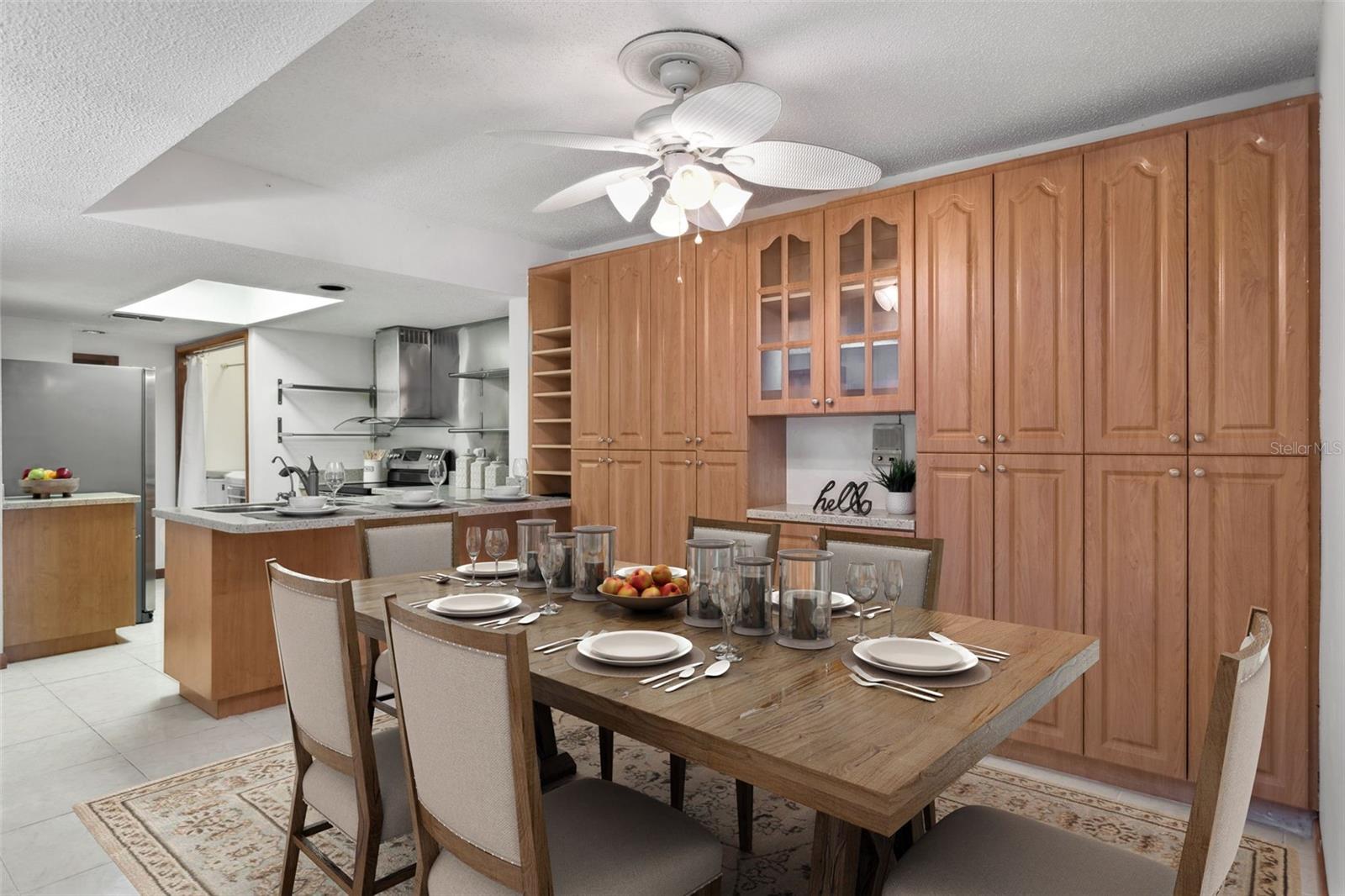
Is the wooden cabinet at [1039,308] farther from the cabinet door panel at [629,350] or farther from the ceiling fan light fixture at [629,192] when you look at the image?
the cabinet door panel at [629,350]

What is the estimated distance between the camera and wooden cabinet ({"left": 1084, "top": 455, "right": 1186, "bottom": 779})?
2523mm

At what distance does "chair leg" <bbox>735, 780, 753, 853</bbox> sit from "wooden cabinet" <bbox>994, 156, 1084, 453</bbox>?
1.61 metres

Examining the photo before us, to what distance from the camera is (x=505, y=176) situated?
3.45 metres

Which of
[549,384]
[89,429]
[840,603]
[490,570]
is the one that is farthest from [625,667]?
[89,429]

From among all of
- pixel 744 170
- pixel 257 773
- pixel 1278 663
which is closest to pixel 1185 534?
pixel 1278 663

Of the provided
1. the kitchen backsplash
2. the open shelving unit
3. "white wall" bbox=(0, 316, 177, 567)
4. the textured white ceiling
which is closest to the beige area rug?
the kitchen backsplash

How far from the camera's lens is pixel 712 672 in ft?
4.76

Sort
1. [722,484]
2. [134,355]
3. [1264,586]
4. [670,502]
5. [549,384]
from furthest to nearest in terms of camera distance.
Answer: [134,355], [549,384], [670,502], [722,484], [1264,586]

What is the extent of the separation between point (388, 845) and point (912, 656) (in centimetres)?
169

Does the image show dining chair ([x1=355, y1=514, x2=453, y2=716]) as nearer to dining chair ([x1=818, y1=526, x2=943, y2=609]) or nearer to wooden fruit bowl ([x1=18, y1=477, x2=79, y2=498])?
dining chair ([x1=818, y1=526, x2=943, y2=609])

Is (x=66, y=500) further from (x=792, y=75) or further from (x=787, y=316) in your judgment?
(x=792, y=75)

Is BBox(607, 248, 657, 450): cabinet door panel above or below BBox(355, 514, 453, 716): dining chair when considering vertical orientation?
above

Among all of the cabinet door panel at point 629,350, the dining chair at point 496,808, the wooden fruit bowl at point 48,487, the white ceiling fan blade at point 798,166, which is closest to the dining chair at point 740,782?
the dining chair at point 496,808


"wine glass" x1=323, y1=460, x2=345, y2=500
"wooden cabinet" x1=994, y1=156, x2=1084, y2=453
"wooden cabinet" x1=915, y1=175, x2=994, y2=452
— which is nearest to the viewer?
"wooden cabinet" x1=994, y1=156, x2=1084, y2=453
